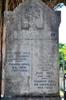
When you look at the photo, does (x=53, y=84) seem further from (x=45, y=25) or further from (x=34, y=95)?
(x=45, y=25)

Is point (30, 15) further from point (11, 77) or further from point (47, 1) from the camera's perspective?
point (47, 1)

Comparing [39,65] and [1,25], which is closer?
[39,65]

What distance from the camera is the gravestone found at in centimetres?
828

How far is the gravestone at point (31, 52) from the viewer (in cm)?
828

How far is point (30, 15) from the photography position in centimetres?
848

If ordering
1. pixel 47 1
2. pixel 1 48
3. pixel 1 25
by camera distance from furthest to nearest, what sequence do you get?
pixel 47 1 < pixel 1 25 < pixel 1 48

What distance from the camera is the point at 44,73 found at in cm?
835

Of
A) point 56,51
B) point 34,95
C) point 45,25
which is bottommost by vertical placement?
point 34,95

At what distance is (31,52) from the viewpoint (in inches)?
328

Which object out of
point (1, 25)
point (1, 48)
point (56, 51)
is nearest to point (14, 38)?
point (56, 51)

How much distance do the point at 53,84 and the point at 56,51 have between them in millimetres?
789

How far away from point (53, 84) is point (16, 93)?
2.96 ft

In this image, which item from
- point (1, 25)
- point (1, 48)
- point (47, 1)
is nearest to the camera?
point (1, 48)

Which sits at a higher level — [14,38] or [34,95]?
[14,38]
